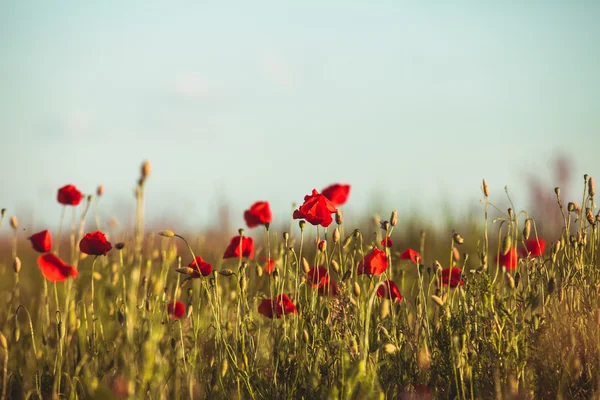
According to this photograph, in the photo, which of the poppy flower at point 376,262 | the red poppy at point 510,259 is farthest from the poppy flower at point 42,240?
the red poppy at point 510,259

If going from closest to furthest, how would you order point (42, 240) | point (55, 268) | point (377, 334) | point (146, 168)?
1. point (146, 168)
2. point (377, 334)
3. point (55, 268)
4. point (42, 240)

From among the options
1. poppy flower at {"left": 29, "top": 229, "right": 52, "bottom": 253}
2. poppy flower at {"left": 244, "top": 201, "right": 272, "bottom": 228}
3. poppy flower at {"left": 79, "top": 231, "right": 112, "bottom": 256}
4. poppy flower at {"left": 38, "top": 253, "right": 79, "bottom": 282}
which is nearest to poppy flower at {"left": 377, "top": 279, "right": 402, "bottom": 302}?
poppy flower at {"left": 244, "top": 201, "right": 272, "bottom": 228}

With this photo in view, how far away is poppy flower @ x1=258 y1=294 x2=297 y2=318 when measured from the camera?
2.60 m

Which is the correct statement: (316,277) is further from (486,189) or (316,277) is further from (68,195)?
(68,195)

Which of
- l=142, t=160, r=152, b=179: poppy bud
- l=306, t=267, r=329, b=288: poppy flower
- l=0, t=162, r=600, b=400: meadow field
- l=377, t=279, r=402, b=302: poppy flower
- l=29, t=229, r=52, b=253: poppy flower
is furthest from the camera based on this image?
l=29, t=229, r=52, b=253: poppy flower

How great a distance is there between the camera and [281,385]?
2.44 m

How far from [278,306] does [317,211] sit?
0.49 m

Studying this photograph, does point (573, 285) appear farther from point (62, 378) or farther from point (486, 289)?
point (62, 378)

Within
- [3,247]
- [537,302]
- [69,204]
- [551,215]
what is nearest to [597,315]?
[537,302]

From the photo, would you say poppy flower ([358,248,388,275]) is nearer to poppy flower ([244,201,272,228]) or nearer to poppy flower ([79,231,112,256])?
poppy flower ([244,201,272,228])

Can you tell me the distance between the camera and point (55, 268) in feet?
9.06

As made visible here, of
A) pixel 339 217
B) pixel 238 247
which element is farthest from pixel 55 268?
pixel 339 217

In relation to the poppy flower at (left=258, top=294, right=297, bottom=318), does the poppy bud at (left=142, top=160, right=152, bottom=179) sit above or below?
above

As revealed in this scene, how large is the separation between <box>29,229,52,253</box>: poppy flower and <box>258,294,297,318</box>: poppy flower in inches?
42.2
